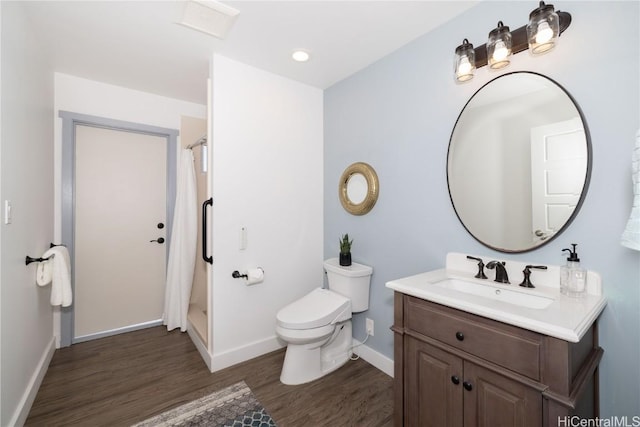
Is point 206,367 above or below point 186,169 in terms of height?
below

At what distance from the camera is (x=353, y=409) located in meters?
1.74

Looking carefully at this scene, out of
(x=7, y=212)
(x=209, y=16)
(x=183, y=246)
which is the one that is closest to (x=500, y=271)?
(x=209, y=16)

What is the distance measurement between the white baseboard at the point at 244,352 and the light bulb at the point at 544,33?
8.54 feet

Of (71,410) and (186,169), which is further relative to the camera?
(186,169)

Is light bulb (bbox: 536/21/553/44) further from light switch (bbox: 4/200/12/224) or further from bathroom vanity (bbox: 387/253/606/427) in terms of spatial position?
light switch (bbox: 4/200/12/224)

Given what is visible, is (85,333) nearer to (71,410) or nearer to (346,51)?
(71,410)

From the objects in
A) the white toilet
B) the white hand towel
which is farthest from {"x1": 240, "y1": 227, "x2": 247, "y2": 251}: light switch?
the white hand towel

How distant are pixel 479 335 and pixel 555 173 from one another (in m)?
0.86

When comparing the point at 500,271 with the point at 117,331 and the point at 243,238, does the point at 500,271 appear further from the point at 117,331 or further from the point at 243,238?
the point at 117,331

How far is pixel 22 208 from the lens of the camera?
5.30 ft

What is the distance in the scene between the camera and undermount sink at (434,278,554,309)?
49.7 inches

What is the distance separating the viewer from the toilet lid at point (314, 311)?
1.90 meters

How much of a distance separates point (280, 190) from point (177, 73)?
1332 millimetres

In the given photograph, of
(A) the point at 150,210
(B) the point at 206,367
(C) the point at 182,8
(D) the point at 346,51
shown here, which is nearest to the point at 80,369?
(B) the point at 206,367
